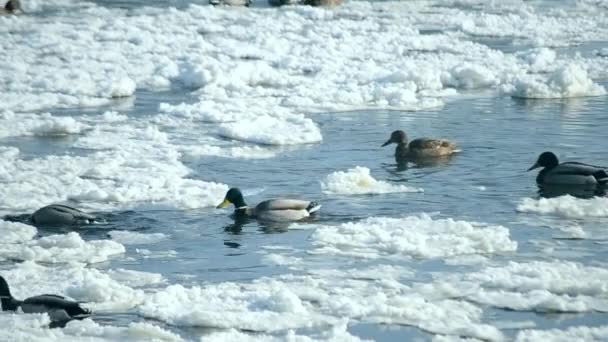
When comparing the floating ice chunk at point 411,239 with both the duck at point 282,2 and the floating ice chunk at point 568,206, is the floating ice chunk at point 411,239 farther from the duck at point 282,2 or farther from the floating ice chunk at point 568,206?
the duck at point 282,2

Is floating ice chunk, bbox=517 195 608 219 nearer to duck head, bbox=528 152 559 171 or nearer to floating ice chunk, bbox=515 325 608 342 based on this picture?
duck head, bbox=528 152 559 171

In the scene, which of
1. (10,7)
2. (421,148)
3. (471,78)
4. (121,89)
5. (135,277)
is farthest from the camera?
(10,7)

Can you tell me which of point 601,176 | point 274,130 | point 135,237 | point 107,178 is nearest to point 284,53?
point 274,130

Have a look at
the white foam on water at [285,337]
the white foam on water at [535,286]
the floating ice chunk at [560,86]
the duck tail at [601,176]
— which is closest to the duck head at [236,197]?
the white foam on water at [535,286]

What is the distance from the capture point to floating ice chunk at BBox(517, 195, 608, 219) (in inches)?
549

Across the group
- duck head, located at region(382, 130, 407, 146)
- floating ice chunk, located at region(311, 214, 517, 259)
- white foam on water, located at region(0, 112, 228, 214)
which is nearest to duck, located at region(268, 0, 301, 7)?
white foam on water, located at region(0, 112, 228, 214)

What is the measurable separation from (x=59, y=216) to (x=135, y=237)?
84cm

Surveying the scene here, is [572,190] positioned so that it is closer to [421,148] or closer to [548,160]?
[548,160]

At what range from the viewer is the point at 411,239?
1274cm

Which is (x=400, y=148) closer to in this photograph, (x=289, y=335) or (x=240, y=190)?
(x=240, y=190)

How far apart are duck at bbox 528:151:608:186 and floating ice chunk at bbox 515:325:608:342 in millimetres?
5065

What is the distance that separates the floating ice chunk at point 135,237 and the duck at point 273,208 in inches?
43.7

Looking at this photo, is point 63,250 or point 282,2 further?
point 282,2

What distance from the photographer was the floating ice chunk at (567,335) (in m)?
10.0
